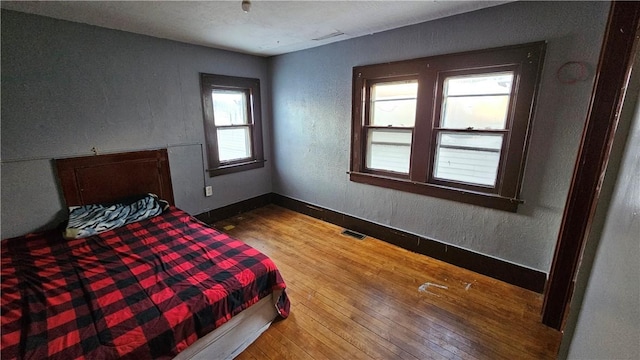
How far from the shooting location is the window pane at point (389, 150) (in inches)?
109

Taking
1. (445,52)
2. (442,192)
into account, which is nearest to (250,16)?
(445,52)

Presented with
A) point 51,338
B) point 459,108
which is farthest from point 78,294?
point 459,108

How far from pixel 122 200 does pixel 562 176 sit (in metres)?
3.91

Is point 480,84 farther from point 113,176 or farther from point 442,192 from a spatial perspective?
point 113,176

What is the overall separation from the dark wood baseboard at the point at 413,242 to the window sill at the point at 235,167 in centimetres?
49

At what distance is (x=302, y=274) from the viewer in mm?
2449

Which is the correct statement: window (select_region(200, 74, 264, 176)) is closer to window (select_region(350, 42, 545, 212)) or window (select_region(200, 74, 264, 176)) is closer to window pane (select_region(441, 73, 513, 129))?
window (select_region(350, 42, 545, 212))

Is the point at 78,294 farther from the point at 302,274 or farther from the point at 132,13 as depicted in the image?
the point at 132,13

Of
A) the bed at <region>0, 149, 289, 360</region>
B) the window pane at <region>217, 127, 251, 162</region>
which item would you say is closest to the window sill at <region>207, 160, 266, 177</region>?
the window pane at <region>217, 127, 251, 162</region>

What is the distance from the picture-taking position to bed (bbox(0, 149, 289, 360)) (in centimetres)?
128

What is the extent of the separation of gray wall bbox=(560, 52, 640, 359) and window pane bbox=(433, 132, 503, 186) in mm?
1384

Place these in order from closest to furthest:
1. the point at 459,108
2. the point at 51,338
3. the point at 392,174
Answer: the point at 51,338 → the point at 459,108 → the point at 392,174

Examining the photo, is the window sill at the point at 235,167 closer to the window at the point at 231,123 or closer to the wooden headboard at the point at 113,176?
the window at the point at 231,123

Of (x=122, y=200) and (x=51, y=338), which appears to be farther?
(x=122, y=200)
